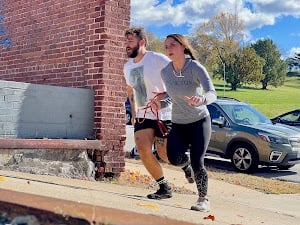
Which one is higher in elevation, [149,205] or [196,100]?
[196,100]

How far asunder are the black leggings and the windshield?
7273 millimetres

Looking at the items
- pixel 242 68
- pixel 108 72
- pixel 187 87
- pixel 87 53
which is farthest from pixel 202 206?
pixel 242 68

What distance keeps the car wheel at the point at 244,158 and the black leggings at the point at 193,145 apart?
661 centimetres

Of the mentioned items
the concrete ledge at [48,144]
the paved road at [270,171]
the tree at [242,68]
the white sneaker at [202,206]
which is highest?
the tree at [242,68]

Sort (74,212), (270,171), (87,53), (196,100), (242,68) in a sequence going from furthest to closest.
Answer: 1. (242,68)
2. (270,171)
3. (87,53)
4. (196,100)
5. (74,212)

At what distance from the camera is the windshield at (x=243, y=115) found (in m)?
12.6

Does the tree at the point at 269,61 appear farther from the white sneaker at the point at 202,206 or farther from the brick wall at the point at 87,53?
the white sneaker at the point at 202,206

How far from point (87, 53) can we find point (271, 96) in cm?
5841

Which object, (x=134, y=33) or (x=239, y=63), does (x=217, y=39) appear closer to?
(x=239, y=63)

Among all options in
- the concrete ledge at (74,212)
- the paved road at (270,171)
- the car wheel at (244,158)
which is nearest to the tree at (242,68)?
the paved road at (270,171)

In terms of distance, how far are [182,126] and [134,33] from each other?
1.24 m

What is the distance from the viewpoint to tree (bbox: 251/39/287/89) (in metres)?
74.1

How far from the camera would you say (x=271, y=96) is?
64.1m

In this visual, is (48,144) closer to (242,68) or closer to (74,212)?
(74,212)
